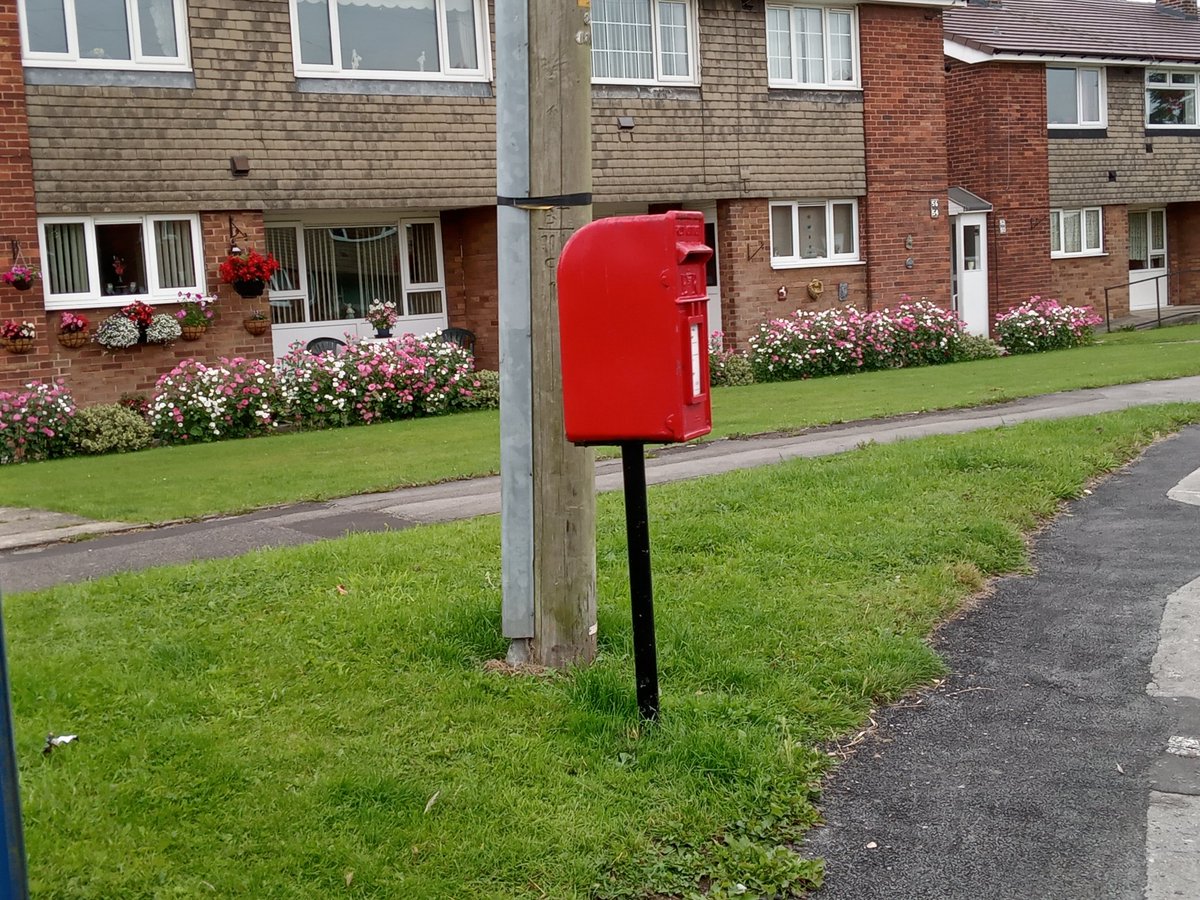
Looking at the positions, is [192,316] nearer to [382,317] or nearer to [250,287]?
[250,287]

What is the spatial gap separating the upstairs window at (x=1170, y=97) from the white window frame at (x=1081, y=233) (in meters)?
2.73

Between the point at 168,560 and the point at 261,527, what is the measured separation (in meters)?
1.21

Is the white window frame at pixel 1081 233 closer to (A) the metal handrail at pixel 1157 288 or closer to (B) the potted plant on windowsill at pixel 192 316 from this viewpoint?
(A) the metal handrail at pixel 1157 288

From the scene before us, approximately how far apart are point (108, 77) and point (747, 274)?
34.3 ft

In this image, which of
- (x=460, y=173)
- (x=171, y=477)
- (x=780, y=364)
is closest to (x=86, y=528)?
(x=171, y=477)

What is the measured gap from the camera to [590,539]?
5121 millimetres

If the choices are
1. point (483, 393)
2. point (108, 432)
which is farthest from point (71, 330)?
point (483, 393)

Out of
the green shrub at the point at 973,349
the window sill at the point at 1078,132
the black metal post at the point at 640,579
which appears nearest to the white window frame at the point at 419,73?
the green shrub at the point at 973,349

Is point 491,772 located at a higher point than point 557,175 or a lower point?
lower

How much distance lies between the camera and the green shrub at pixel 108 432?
14.7 meters

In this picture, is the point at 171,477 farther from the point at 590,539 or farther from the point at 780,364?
the point at 780,364

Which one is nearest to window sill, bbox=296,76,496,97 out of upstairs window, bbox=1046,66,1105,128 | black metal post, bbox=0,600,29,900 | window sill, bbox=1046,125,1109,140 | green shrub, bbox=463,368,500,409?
green shrub, bbox=463,368,500,409

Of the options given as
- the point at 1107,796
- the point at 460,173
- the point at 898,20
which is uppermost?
the point at 898,20

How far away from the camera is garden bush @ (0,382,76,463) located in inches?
557
